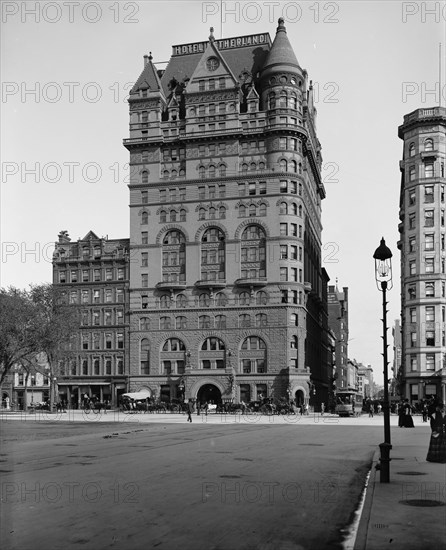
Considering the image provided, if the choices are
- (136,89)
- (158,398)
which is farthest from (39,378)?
(136,89)

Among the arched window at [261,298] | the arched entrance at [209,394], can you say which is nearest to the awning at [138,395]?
the arched entrance at [209,394]

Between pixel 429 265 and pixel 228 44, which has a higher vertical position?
pixel 228 44

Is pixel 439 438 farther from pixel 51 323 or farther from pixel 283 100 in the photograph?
pixel 283 100

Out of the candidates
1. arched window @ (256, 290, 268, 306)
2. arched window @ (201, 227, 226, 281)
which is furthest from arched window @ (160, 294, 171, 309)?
arched window @ (256, 290, 268, 306)

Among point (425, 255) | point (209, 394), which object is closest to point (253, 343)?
point (209, 394)

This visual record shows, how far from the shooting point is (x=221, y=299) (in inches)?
3851

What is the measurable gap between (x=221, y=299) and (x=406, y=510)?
8391 cm

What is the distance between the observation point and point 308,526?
12.8 m

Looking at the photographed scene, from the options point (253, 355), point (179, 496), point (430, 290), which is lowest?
point (253, 355)

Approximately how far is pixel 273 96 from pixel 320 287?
4378 cm

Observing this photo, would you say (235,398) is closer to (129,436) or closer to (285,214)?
(285,214)

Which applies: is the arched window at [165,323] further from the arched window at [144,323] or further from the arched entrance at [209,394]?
the arched entrance at [209,394]

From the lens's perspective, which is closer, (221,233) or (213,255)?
(221,233)

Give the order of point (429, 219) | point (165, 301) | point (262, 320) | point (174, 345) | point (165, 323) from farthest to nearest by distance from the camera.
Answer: point (429, 219)
point (165, 301)
point (165, 323)
point (174, 345)
point (262, 320)
